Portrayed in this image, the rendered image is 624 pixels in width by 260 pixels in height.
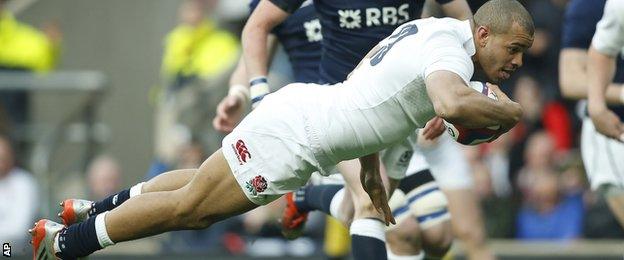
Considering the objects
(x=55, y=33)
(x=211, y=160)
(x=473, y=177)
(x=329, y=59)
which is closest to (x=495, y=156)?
(x=473, y=177)

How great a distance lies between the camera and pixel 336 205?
791 cm

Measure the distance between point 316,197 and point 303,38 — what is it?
957mm

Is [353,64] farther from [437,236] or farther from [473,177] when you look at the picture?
[473,177]

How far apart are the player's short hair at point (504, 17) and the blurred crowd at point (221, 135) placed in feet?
18.3

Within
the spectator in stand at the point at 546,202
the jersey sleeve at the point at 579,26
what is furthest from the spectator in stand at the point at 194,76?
the jersey sleeve at the point at 579,26

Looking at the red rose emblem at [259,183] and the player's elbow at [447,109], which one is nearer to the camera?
the player's elbow at [447,109]

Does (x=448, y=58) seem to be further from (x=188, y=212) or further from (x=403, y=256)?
(x=403, y=256)

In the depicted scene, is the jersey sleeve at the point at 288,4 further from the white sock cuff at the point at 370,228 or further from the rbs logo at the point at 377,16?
the white sock cuff at the point at 370,228

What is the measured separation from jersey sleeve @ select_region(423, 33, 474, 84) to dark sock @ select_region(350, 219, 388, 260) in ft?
4.34

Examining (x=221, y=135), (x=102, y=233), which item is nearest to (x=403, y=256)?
(x=102, y=233)

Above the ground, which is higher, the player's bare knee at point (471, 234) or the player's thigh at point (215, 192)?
the player's thigh at point (215, 192)

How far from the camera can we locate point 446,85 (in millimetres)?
6000

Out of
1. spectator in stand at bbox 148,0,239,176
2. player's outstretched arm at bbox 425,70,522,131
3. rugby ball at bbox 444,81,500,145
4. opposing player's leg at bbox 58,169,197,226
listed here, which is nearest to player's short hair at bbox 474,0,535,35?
rugby ball at bbox 444,81,500,145

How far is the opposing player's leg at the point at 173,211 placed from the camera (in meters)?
6.73
